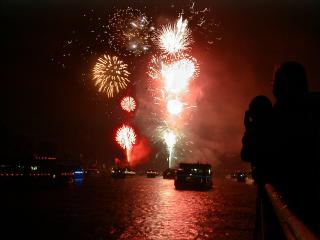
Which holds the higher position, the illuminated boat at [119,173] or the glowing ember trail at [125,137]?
the glowing ember trail at [125,137]

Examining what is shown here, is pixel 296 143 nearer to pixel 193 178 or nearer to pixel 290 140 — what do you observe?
pixel 290 140

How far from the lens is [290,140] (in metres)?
3.02

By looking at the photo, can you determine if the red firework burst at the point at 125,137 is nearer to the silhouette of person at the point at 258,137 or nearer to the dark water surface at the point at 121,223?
the dark water surface at the point at 121,223

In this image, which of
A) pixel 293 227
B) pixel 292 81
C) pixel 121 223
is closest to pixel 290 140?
pixel 292 81

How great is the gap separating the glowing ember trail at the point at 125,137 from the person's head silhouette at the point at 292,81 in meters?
40.1

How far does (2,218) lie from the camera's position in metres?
12.3

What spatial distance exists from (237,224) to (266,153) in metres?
9.45

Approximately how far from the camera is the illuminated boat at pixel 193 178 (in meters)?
31.6

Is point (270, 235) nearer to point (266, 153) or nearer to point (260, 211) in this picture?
point (260, 211)

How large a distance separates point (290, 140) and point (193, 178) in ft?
95.8

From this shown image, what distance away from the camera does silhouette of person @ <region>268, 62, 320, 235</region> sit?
106 inches

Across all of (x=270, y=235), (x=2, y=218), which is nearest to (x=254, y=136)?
(x=270, y=235)

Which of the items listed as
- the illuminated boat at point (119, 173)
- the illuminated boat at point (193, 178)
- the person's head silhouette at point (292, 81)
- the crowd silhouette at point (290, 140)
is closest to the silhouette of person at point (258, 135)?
the crowd silhouette at point (290, 140)

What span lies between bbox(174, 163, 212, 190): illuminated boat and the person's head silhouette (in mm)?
28726
